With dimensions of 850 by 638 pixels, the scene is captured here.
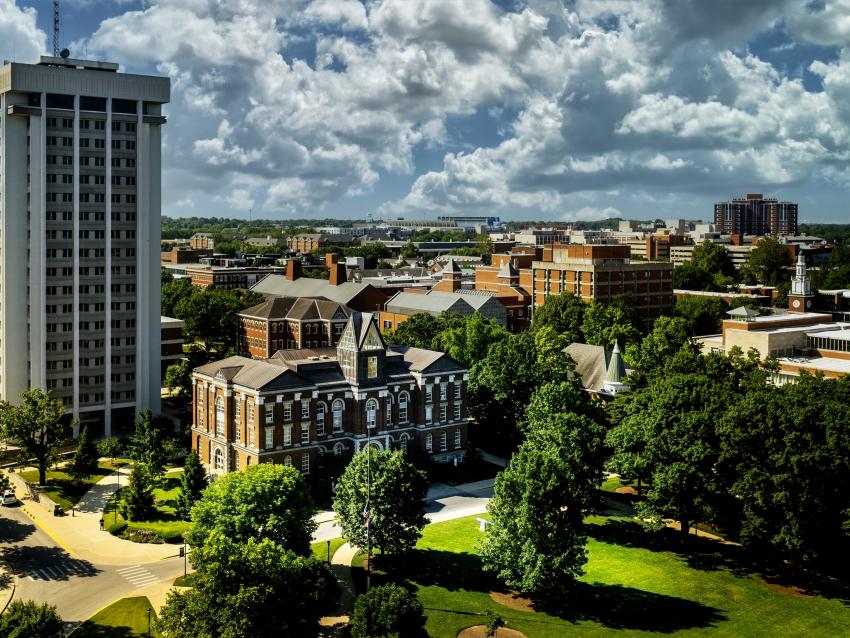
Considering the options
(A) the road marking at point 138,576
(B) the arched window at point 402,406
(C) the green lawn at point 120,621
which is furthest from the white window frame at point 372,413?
(C) the green lawn at point 120,621

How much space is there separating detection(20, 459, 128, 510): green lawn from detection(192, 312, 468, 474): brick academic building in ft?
34.5

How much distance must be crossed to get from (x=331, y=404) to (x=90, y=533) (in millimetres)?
25824

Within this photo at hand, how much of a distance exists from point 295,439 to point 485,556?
29150mm

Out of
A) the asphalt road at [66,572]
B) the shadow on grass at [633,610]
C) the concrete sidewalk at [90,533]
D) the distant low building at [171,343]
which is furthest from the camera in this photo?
the distant low building at [171,343]

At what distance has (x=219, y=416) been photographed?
89312 mm

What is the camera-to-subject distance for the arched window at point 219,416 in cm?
8869

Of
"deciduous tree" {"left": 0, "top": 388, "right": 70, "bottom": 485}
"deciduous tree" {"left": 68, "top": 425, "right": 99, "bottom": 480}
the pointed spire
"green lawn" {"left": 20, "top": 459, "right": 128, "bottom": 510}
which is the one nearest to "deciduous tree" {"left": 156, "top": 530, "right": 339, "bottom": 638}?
"green lawn" {"left": 20, "top": 459, "right": 128, "bottom": 510}

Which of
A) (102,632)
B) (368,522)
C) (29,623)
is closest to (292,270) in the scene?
(368,522)

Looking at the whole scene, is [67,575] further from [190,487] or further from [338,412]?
[338,412]

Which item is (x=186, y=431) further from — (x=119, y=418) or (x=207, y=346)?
(x=207, y=346)

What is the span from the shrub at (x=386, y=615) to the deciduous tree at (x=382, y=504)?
13.9 m

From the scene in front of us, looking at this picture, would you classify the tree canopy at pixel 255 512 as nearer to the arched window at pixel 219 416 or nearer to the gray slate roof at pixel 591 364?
the arched window at pixel 219 416

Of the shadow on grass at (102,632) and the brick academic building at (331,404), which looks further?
Result: the brick academic building at (331,404)

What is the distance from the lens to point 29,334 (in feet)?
344
